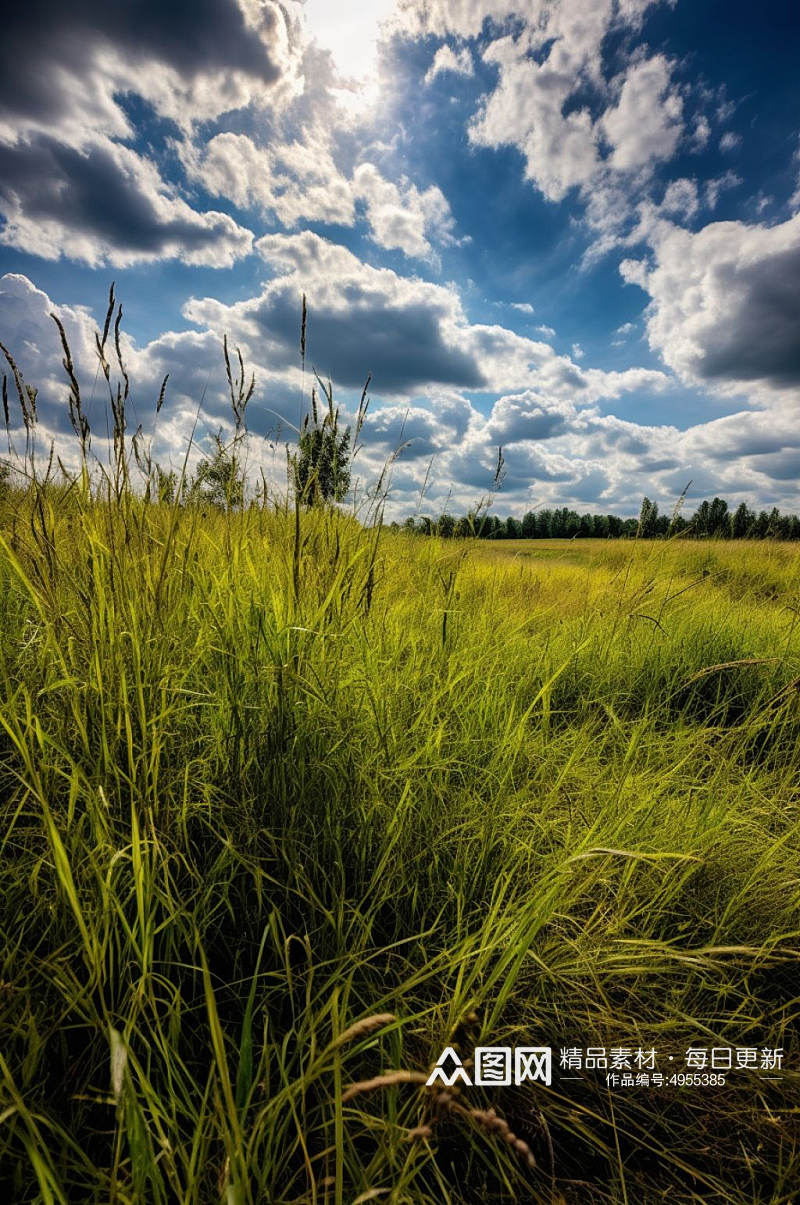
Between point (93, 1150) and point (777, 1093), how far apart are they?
117 cm

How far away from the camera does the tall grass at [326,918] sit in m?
0.72

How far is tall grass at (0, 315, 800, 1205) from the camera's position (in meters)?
0.72

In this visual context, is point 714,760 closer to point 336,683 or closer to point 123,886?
point 336,683

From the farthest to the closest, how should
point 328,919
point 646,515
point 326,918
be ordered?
point 646,515, point 326,918, point 328,919

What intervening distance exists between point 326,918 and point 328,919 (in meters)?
0.13

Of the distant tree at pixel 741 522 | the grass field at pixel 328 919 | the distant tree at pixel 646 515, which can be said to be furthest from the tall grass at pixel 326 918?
the distant tree at pixel 741 522

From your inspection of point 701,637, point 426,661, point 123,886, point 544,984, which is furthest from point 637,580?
point 123,886

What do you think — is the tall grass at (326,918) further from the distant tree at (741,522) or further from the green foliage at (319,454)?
the distant tree at (741,522)

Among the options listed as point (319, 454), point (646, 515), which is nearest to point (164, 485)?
point (319, 454)

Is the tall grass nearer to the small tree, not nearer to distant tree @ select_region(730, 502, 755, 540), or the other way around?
the small tree

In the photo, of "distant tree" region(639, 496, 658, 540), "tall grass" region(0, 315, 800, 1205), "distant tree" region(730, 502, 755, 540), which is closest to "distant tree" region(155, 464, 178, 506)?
"tall grass" region(0, 315, 800, 1205)

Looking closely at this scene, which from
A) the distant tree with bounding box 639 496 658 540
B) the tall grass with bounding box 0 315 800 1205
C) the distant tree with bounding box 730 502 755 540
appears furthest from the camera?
the distant tree with bounding box 730 502 755 540

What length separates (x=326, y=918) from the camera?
3.32 ft

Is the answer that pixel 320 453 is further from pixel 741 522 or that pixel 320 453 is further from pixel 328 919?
pixel 741 522
